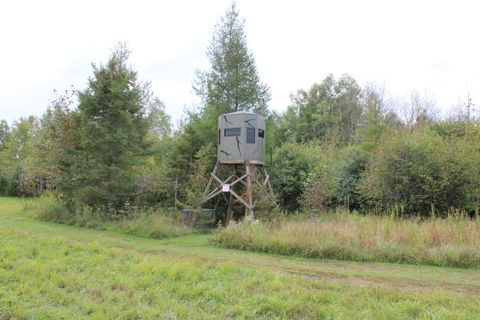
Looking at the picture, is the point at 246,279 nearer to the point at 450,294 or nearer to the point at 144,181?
the point at 450,294

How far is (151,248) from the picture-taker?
25.1 feet

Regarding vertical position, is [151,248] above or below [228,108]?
below

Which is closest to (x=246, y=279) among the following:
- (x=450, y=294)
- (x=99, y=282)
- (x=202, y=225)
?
(x=99, y=282)

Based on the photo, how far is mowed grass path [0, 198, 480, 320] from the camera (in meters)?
3.89

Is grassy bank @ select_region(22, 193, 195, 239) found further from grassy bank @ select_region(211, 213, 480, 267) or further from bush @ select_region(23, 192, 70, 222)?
grassy bank @ select_region(211, 213, 480, 267)

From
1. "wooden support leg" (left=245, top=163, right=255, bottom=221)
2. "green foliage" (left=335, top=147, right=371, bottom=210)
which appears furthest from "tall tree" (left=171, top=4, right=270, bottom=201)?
"green foliage" (left=335, top=147, right=371, bottom=210)

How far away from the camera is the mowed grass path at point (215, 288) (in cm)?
389

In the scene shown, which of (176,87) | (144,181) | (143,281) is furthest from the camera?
(176,87)

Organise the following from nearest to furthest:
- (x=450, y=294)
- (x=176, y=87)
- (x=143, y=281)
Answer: (x=450, y=294) → (x=143, y=281) → (x=176, y=87)

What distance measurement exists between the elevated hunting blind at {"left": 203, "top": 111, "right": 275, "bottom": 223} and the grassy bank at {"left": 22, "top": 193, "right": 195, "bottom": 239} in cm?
149

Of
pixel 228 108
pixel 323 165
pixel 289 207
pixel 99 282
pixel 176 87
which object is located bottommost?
pixel 99 282

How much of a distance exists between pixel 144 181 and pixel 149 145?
1225 millimetres

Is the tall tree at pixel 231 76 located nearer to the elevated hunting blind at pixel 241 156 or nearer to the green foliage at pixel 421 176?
the elevated hunting blind at pixel 241 156

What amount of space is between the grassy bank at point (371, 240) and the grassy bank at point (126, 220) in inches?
70.1
